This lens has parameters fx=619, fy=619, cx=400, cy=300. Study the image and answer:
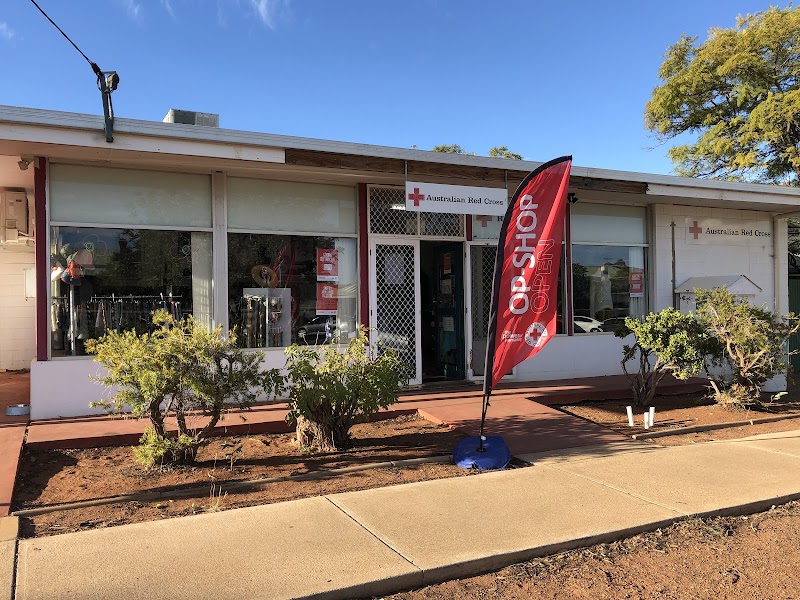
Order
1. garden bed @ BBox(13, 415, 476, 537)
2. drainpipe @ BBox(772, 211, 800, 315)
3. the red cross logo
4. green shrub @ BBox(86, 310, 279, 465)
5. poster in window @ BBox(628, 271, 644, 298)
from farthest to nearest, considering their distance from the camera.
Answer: drainpipe @ BBox(772, 211, 800, 315) < poster in window @ BBox(628, 271, 644, 298) < the red cross logo < green shrub @ BBox(86, 310, 279, 465) < garden bed @ BBox(13, 415, 476, 537)

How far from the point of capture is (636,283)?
12.0m

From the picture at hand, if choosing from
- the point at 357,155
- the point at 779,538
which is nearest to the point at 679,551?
the point at 779,538

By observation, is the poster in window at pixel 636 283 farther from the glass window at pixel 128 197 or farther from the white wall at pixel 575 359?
the glass window at pixel 128 197

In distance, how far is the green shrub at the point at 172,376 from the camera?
17.0 feet

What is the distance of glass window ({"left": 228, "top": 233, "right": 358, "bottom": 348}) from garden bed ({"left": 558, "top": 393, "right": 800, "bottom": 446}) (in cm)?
372

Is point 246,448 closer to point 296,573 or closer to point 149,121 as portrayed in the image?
point 296,573

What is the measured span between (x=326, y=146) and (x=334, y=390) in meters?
3.58

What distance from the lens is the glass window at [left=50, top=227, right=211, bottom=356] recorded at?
307 inches

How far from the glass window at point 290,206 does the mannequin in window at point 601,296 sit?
4817 mm

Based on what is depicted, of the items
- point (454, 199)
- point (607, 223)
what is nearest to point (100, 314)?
point (454, 199)

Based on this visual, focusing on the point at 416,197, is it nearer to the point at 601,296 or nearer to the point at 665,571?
the point at 601,296

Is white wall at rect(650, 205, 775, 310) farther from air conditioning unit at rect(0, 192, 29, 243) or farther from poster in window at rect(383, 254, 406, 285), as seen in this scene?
air conditioning unit at rect(0, 192, 29, 243)

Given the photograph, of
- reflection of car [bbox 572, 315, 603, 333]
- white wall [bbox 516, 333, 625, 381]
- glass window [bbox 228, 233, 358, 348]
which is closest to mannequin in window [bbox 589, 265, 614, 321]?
reflection of car [bbox 572, 315, 603, 333]

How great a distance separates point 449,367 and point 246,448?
4.83 metres
